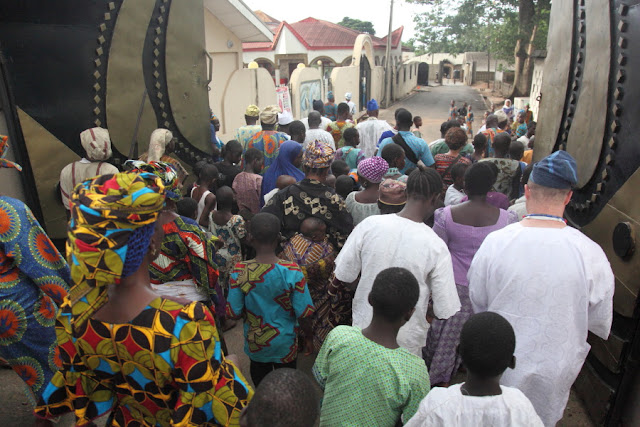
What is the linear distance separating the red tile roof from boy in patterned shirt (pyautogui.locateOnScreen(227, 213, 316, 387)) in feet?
74.7

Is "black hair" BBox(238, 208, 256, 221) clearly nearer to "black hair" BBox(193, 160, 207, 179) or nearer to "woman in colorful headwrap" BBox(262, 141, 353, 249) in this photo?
"black hair" BBox(193, 160, 207, 179)

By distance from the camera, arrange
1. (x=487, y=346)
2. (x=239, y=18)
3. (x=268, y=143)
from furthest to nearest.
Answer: (x=239, y=18)
(x=268, y=143)
(x=487, y=346)

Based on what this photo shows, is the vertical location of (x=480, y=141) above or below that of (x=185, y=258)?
above

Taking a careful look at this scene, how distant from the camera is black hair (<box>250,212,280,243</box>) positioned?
261 cm

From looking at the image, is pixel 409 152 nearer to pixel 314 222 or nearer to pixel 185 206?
pixel 314 222

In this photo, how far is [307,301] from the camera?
2668 mm

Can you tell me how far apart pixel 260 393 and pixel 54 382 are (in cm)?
80

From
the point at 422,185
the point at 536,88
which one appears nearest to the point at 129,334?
the point at 422,185

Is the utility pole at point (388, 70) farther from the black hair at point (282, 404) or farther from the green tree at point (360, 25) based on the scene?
the green tree at point (360, 25)

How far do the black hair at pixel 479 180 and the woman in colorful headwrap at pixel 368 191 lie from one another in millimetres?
664

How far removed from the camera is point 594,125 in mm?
2936

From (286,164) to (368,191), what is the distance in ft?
3.77

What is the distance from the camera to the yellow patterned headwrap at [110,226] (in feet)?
4.31

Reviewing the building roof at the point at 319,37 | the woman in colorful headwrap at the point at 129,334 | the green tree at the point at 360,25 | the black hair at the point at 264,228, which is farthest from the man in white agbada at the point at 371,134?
the green tree at the point at 360,25
